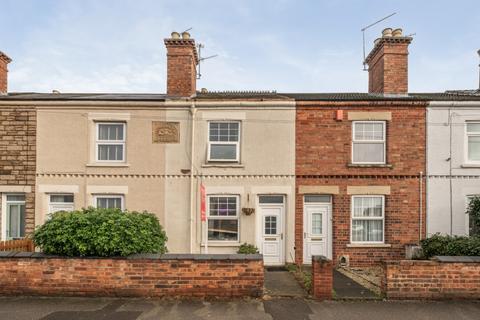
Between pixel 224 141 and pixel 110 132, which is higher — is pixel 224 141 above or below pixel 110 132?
below

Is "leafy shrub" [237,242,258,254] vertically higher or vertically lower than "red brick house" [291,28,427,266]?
lower

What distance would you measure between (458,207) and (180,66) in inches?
440

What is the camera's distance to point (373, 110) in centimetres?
1269

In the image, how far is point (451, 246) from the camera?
9844 mm

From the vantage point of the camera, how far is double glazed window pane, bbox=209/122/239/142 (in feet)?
42.5

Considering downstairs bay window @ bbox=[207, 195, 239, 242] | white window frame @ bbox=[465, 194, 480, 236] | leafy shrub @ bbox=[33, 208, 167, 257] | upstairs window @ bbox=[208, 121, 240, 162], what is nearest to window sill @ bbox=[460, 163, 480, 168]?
white window frame @ bbox=[465, 194, 480, 236]

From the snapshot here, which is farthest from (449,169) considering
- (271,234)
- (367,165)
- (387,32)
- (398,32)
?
(271,234)

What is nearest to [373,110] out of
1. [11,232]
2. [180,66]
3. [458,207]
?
[458,207]

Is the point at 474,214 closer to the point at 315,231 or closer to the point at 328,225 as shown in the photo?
the point at 328,225

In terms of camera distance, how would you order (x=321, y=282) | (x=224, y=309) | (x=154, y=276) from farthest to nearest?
(x=321, y=282)
(x=154, y=276)
(x=224, y=309)

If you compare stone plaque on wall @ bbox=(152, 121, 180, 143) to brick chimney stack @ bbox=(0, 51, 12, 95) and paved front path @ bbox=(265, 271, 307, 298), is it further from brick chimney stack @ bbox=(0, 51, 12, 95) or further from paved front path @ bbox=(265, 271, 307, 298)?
brick chimney stack @ bbox=(0, 51, 12, 95)

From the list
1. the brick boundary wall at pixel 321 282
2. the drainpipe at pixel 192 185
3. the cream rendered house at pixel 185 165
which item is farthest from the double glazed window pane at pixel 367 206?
the drainpipe at pixel 192 185

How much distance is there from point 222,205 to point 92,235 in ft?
18.5

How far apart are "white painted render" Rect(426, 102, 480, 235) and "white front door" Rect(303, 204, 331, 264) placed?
350 cm
